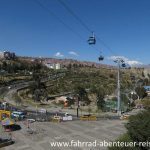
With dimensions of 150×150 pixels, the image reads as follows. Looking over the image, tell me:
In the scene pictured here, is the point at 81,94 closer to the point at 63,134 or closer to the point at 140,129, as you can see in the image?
the point at 63,134

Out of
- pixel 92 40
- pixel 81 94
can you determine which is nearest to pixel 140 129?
pixel 92 40

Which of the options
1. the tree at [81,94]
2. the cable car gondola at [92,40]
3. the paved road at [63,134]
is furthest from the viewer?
the tree at [81,94]

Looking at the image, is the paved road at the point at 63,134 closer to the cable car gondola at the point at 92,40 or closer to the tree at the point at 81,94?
the cable car gondola at the point at 92,40

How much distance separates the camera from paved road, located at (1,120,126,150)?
128ft

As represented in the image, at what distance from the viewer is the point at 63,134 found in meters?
45.6

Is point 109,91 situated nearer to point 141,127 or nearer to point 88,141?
point 88,141

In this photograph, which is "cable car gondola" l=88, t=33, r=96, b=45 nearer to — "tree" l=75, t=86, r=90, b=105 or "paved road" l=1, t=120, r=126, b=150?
"paved road" l=1, t=120, r=126, b=150

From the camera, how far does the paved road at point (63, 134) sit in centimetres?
3897

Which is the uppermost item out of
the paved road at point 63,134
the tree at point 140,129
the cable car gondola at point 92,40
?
the cable car gondola at point 92,40

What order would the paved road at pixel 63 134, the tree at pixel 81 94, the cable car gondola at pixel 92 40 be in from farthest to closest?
the tree at pixel 81 94 < the paved road at pixel 63 134 < the cable car gondola at pixel 92 40

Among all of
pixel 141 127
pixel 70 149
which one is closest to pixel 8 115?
pixel 70 149

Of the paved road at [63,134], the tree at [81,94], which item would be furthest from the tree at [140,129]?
the tree at [81,94]

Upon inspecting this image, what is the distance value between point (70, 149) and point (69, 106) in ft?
187

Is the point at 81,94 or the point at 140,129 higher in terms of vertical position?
the point at 81,94
